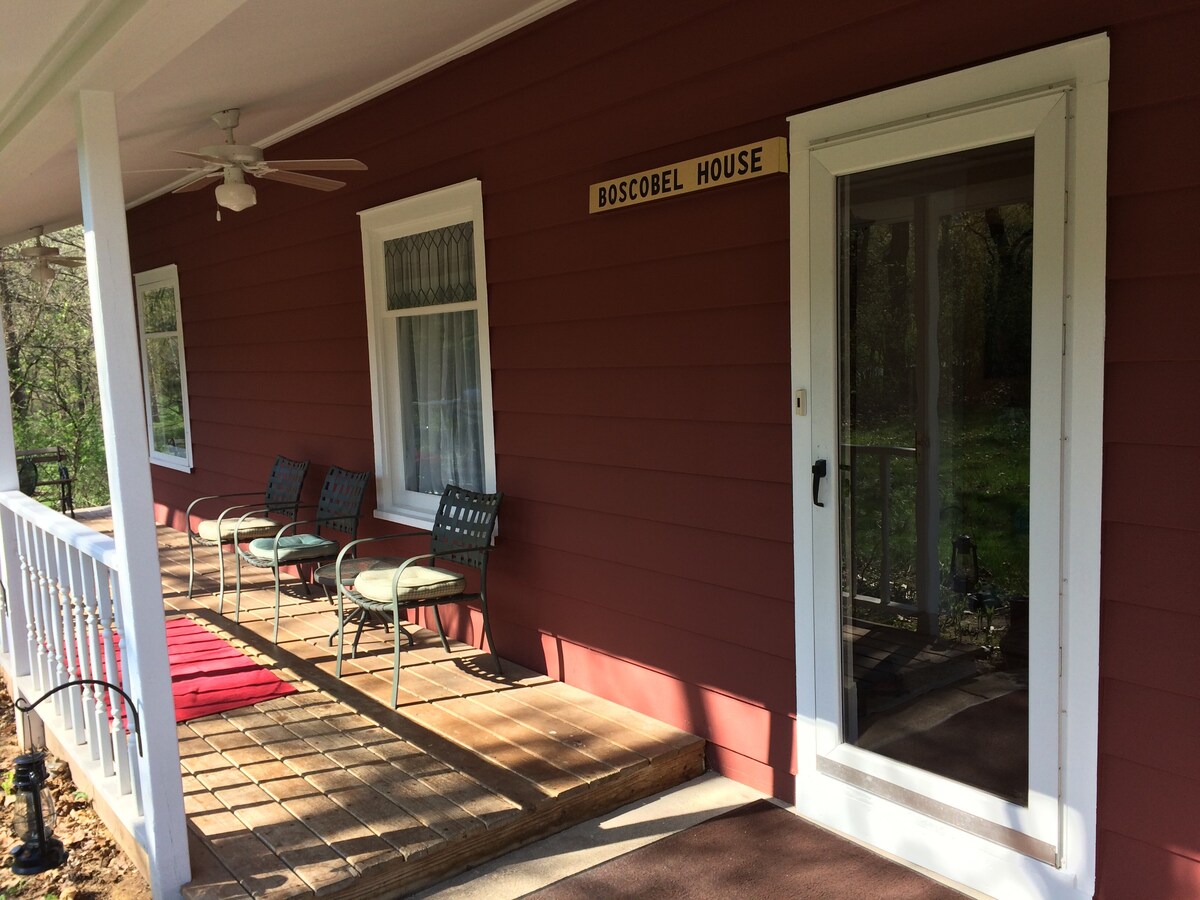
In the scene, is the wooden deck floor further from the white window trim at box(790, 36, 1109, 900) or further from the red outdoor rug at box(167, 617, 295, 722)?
the white window trim at box(790, 36, 1109, 900)

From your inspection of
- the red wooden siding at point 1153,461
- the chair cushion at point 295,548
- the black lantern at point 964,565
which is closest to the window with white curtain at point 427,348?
the chair cushion at point 295,548

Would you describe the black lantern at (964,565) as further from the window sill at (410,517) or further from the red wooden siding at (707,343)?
the window sill at (410,517)

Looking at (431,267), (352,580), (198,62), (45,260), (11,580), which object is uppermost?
(198,62)

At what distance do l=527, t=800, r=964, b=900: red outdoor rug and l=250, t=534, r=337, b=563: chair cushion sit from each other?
2582mm

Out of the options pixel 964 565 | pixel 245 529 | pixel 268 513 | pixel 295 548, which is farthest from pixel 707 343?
pixel 268 513

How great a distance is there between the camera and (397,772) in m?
2.92

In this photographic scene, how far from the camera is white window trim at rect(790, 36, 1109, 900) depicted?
2.08 meters

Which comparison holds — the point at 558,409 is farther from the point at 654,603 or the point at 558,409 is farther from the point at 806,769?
the point at 806,769

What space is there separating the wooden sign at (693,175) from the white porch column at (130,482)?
5.09 feet

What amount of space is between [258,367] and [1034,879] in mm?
5213

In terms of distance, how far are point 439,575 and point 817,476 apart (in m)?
1.70

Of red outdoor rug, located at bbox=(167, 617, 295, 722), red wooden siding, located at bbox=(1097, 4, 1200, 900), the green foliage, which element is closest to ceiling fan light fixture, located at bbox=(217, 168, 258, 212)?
red outdoor rug, located at bbox=(167, 617, 295, 722)

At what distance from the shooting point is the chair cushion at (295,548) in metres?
4.59

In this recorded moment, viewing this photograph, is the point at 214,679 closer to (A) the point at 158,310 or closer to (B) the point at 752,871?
(B) the point at 752,871
